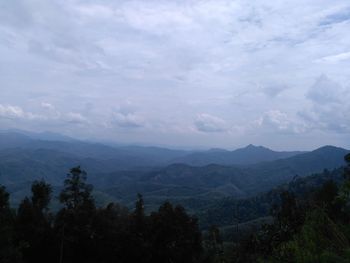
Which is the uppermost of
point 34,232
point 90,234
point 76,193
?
point 76,193

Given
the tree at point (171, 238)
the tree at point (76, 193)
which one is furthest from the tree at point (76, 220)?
the tree at point (171, 238)

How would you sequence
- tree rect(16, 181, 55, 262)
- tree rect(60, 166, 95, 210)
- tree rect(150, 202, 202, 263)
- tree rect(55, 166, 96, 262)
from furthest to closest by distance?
1. tree rect(150, 202, 202, 263)
2. tree rect(60, 166, 95, 210)
3. tree rect(55, 166, 96, 262)
4. tree rect(16, 181, 55, 262)

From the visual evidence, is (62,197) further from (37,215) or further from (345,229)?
(345,229)

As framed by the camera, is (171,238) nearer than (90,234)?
No

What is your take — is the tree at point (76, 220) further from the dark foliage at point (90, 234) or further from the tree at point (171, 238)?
the tree at point (171, 238)

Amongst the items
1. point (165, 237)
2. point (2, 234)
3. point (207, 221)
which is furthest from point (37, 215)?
point (207, 221)

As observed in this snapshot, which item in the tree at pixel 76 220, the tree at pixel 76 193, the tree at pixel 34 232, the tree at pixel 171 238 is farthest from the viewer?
the tree at pixel 171 238

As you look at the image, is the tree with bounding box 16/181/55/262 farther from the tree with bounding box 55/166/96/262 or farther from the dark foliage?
the tree with bounding box 55/166/96/262

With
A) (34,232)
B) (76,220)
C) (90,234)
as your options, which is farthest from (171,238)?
(34,232)

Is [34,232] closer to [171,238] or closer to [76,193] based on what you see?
[76,193]

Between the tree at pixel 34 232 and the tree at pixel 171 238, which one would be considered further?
the tree at pixel 171 238

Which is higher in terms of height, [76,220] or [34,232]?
[76,220]

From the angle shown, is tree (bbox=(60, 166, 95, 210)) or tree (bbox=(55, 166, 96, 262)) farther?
tree (bbox=(60, 166, 95, 210))

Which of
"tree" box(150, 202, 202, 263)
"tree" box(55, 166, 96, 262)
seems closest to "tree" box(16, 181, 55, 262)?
"tree" box(55, 166, 96, 262)
